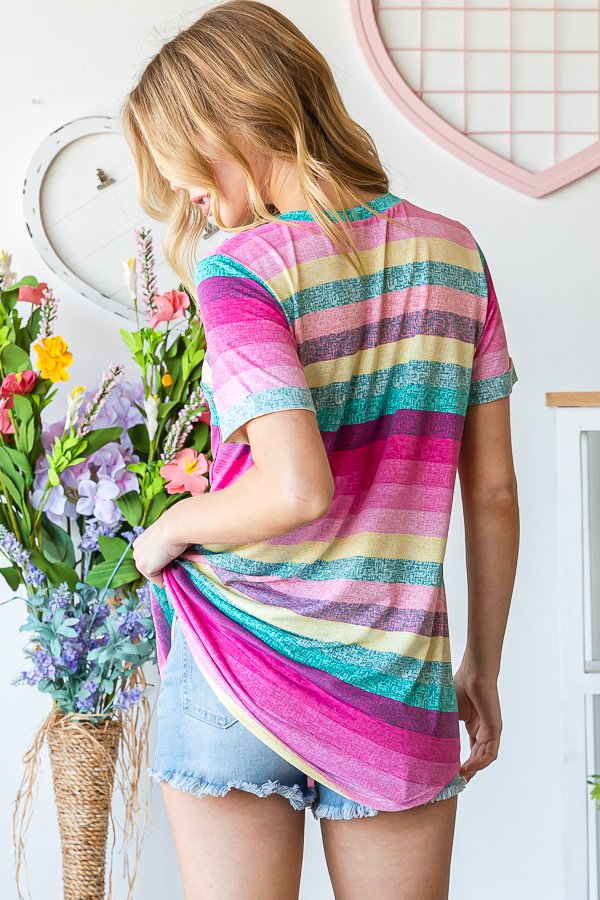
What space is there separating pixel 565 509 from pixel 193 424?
66 centimetres

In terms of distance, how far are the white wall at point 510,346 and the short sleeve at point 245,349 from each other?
1.16 meters

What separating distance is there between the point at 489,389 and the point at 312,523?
27 centimetres

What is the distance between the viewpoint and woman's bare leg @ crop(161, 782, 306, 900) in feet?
2.68

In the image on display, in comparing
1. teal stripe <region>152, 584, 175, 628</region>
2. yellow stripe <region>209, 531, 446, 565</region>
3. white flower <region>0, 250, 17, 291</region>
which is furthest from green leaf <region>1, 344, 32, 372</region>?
yellow stripe <region>209, 531, 446, 565</region>

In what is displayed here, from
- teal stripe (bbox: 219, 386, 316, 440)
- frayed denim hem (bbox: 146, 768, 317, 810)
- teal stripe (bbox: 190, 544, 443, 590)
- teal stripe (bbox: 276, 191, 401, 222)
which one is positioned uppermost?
teal stripe (bbox: 276, 191, 401, 222)

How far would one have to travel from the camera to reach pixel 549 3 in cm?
188

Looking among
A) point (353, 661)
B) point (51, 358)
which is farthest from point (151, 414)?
point (353, 661)

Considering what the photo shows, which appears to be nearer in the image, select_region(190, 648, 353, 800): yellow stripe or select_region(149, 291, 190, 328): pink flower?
select_region(190, 648, 353, 800): yellow stripe

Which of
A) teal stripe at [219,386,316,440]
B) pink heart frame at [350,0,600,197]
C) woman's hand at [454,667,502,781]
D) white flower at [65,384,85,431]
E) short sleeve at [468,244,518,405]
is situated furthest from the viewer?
pink heart frame at [350,0,600,197]

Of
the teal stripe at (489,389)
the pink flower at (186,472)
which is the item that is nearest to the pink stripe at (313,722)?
the teal stripe at (489,389)

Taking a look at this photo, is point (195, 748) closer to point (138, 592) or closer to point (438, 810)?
point (438, 810)

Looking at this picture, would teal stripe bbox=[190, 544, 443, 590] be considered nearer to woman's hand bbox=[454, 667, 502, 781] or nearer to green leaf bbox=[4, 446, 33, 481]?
woman's hand bbox=[454, 667, 502, 781]

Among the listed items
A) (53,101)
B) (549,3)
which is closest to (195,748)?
(53,101)

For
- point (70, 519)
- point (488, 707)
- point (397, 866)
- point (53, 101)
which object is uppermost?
point (53, 101)
